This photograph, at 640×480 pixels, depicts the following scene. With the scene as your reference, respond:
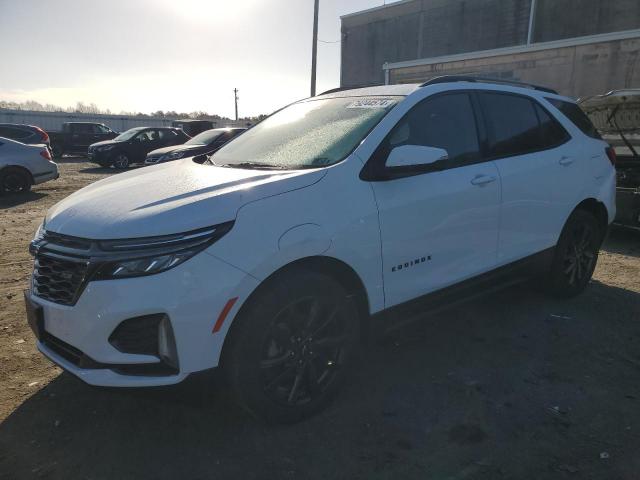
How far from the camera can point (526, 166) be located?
3.61 meters

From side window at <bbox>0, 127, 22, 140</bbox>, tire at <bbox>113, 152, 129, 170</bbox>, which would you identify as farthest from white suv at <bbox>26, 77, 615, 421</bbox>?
tire at <bbox>113, 152, 129, 170</bbox>

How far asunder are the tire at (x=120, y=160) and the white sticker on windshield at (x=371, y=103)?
57.9 ft

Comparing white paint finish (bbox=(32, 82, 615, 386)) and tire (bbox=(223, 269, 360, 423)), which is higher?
white paint finish (bbox=(32, 82, 615, 386))

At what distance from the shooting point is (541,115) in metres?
3.94

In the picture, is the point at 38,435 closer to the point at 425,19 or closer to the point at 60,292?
the point at 60,292

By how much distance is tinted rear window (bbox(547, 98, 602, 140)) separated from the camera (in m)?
4.19

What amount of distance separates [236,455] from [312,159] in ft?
5.31

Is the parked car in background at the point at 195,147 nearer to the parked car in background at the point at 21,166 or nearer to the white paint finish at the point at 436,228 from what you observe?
the parked car in background at the point at 21,166

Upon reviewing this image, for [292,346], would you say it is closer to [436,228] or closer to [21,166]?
[436,228]

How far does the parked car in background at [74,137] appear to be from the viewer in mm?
24703

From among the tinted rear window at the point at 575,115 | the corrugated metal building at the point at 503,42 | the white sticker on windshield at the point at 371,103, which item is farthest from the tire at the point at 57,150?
the tinted rear window at the point at 575,115

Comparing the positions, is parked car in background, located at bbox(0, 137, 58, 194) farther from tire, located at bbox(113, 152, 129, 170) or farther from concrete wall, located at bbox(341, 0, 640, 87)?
concrete wall, located at bbox(341, 0, 640, 87)

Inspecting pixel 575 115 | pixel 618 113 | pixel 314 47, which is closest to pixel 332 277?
pixel 575 115

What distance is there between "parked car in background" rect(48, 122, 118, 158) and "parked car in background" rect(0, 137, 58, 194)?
14.9 meters
